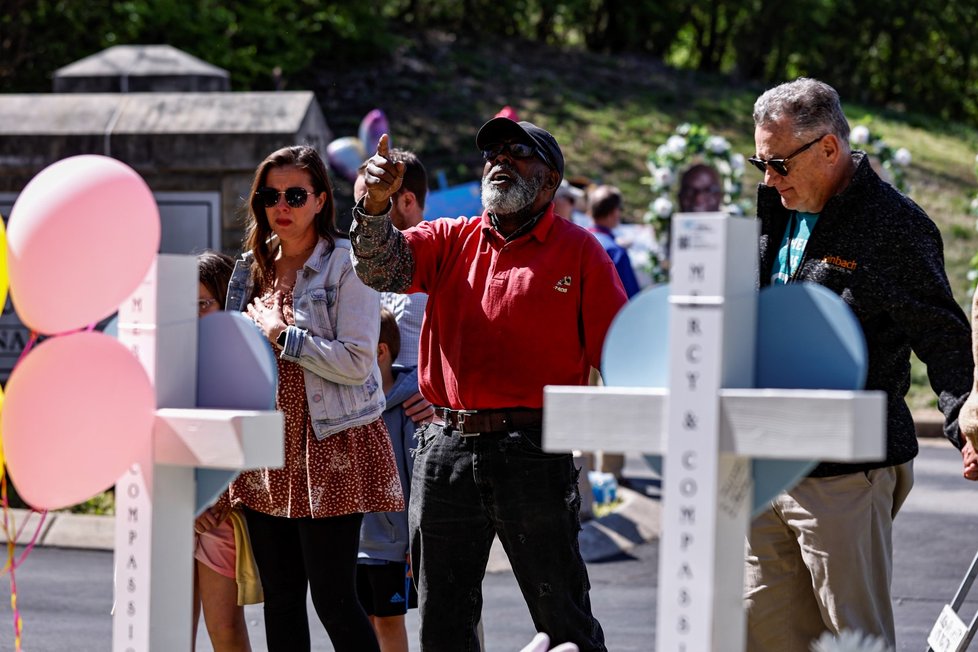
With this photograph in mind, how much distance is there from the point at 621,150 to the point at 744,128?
2.69 meters

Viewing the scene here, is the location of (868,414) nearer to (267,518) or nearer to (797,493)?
(797,493)

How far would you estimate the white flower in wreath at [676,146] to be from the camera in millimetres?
12328

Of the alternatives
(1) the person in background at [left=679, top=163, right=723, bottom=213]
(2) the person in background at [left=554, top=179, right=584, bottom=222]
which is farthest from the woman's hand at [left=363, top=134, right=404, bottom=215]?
(1) the person in background at [left=679, top=163, right=723, bottom=213]

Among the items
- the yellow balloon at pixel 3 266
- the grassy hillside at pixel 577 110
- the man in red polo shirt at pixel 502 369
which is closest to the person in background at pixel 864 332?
the man in red polo shirt at pixel 502 369

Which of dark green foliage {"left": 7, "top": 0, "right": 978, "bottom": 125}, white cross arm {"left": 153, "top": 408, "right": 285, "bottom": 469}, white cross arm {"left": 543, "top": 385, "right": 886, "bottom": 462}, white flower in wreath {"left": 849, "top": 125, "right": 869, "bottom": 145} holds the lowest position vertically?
white cross arm {"left": 153, "top": 408, "right": 285, "bottom": 469}

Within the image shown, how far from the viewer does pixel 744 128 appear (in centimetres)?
2117

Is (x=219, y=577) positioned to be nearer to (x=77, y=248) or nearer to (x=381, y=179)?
(x=381, y=179)

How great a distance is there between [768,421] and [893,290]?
1.55m

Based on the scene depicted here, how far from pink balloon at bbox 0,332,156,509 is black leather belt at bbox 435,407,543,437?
4.75ft

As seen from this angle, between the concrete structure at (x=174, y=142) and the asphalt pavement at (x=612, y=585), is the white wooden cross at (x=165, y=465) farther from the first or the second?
the concrete structure at (x=174, y=142)

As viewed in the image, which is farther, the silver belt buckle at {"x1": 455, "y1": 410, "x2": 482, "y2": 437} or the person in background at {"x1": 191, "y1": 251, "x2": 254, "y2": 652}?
the person in background at {"x1": 191, "y1": 251, "x2": 254, "y2": 652}

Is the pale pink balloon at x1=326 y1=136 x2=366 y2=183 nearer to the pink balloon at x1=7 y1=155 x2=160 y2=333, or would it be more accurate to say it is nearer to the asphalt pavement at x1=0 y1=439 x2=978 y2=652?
the asphalt pavement at x1=0 y1=439 x2=978 y2=652

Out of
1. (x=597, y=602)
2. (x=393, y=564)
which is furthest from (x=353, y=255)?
(x=597, y=602)

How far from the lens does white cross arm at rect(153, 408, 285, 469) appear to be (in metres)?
2.53
